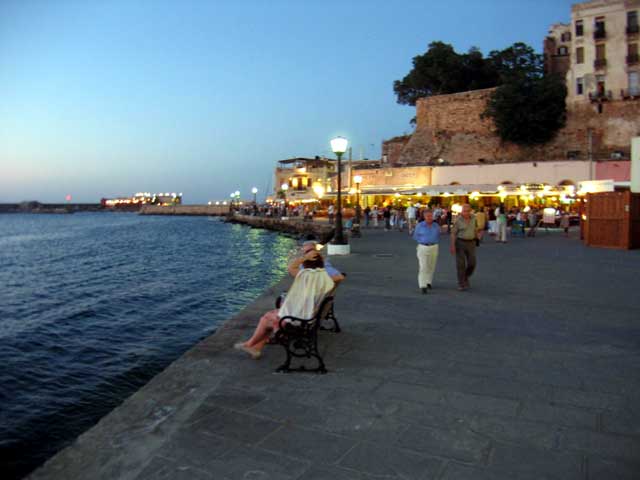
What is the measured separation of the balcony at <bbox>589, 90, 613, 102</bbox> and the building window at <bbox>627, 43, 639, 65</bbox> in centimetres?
241

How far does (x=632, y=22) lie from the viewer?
3669cm

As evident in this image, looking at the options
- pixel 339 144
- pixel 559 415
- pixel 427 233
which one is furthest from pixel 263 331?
pixel 339 144

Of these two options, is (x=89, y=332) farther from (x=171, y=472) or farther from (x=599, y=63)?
(x=599, y=63)

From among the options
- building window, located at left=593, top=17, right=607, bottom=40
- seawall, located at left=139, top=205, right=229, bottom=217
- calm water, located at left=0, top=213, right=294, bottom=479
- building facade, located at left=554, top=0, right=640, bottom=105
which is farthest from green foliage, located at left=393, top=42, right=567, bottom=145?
seawall, located at left=139, top=205, right=229, bottom=217

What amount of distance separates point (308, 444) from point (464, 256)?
629 centimetres

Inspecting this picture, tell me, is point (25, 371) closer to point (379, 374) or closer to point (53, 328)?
point (53, 328)

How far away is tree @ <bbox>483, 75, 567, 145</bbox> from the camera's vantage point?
131ft

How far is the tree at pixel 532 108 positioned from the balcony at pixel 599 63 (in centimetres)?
267

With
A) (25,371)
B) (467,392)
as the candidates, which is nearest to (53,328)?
(25,371)

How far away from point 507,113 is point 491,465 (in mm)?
42201

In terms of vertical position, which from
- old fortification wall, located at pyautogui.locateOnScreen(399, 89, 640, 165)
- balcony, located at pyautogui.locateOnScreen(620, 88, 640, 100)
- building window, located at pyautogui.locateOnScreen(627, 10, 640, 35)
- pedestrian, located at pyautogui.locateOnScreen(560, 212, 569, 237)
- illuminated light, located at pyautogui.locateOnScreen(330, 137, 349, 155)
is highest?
building window, located at pyautogui.locateOnScreen(627, 10, 640, 35)

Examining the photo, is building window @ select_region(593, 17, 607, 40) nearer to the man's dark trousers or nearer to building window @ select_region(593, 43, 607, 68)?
building window @ select_region(593, 43, 607, 68)

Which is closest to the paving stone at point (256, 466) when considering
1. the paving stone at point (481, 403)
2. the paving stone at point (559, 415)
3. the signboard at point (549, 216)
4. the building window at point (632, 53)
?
the paving stone at point (481, 403)

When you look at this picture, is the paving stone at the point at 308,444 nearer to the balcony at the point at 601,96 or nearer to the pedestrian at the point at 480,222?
the pedestrian at the point at 480,222
